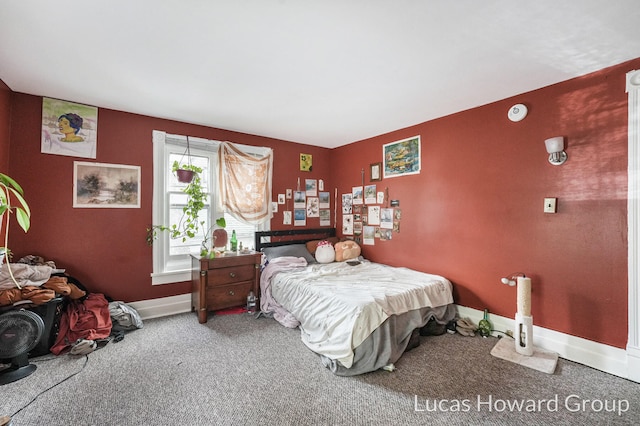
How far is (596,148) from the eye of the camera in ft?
7.29

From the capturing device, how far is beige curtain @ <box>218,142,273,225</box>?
3689 millimetres

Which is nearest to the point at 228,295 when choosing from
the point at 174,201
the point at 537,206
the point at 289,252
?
the point at 289,252

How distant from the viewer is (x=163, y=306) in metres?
3.29

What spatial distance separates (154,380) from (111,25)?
2.43 metres

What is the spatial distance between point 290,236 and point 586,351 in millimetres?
3446

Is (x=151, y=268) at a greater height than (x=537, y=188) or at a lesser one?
lesser

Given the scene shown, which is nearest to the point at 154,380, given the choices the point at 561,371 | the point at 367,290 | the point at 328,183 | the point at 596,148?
the point at 367,290

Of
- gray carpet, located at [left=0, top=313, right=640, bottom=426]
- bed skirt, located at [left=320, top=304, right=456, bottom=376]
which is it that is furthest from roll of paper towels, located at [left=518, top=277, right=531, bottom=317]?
bed skirt, located at [left=320, top=304, right=456, bottom=376]

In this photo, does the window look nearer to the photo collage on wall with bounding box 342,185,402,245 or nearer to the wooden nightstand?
the wooden nightstand

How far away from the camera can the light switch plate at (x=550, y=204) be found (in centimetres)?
241

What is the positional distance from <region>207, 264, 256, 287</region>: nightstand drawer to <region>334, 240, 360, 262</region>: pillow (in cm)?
127

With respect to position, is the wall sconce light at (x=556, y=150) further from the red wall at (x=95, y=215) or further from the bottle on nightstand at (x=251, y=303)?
the red wall at (x=95, y=215)

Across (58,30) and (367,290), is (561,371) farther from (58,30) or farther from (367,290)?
(58,30)

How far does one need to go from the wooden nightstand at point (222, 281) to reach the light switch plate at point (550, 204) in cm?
304
